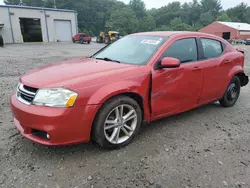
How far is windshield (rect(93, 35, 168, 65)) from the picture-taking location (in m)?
3.42

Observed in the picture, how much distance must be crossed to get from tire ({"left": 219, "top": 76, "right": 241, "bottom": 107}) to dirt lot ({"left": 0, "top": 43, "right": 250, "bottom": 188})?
1.00 metres

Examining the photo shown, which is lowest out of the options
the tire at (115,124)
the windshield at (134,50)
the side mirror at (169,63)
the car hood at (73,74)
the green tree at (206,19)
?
the tire at (115,124)

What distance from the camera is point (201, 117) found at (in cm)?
426

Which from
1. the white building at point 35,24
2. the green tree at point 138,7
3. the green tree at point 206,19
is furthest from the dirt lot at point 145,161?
the green tree at point 138,7

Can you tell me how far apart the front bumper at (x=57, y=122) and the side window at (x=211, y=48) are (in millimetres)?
2507

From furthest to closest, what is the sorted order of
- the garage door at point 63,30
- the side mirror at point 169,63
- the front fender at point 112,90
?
the garage door at point 63,30
the side mirror at point 169,63
the front fender at point 112,90

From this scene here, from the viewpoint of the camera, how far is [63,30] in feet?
114

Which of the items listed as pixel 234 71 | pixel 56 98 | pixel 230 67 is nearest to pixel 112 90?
pixel 56 98

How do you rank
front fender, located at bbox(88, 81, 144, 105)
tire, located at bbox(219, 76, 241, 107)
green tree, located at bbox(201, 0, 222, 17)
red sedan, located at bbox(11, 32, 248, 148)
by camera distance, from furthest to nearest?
green tree, located at bbox(201, 0, 222, 17) → tire, located at bbox(219, 76, 241, 107) → front fender, located at bbox(88, 81, 144, 105) → red sedan, located at bbox(11, 32, 248, 148)

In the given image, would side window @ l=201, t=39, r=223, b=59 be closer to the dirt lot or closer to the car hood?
the dirt lot

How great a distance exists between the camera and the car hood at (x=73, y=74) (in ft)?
8.81

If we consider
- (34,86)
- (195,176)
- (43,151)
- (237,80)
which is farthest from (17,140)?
(237,80)

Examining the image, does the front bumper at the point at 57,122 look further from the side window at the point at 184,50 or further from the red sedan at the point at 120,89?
the side window at the point at 184,50

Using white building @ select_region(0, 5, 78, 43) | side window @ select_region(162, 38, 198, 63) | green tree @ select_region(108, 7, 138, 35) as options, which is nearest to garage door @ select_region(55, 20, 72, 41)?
white building @ select_region(0, 5, 78, 43)
